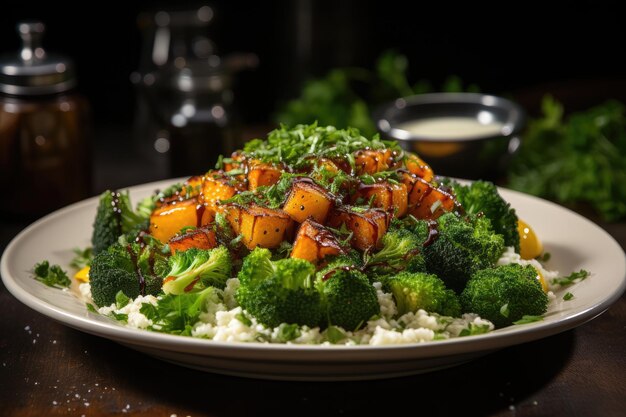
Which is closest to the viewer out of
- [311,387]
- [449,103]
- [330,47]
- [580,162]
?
[311,387]

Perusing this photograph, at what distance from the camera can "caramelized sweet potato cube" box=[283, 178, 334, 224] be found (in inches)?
131

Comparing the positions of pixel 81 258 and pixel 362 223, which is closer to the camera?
pixel 362 223

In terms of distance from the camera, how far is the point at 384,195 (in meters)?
3.52

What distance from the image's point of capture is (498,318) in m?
3.21

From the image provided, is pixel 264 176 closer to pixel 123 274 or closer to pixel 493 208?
pixel 123 274

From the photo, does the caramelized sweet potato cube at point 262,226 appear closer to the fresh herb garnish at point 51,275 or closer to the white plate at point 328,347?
the white plate at point 328,347

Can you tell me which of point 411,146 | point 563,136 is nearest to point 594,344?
point 411,146

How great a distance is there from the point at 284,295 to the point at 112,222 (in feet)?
4.21

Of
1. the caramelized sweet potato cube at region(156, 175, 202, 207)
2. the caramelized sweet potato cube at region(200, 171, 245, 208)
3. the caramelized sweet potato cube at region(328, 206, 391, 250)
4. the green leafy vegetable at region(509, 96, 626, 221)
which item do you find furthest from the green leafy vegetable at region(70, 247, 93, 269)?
the green leafy vegetable at region(509, 96, 626, 221)

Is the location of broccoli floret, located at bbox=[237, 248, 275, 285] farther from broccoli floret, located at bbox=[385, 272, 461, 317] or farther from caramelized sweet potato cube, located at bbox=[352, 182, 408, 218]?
caramelized sweet potato cube, located at bbox=[352, 182, 408, 218]

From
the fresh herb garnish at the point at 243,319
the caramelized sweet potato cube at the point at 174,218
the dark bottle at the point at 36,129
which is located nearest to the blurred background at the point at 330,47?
the dark bottle at the point at 36,129

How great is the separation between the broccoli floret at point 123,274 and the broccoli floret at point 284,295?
53 cm

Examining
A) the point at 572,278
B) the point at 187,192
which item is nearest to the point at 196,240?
the point at 187,192

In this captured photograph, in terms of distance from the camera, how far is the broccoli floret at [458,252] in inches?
135
